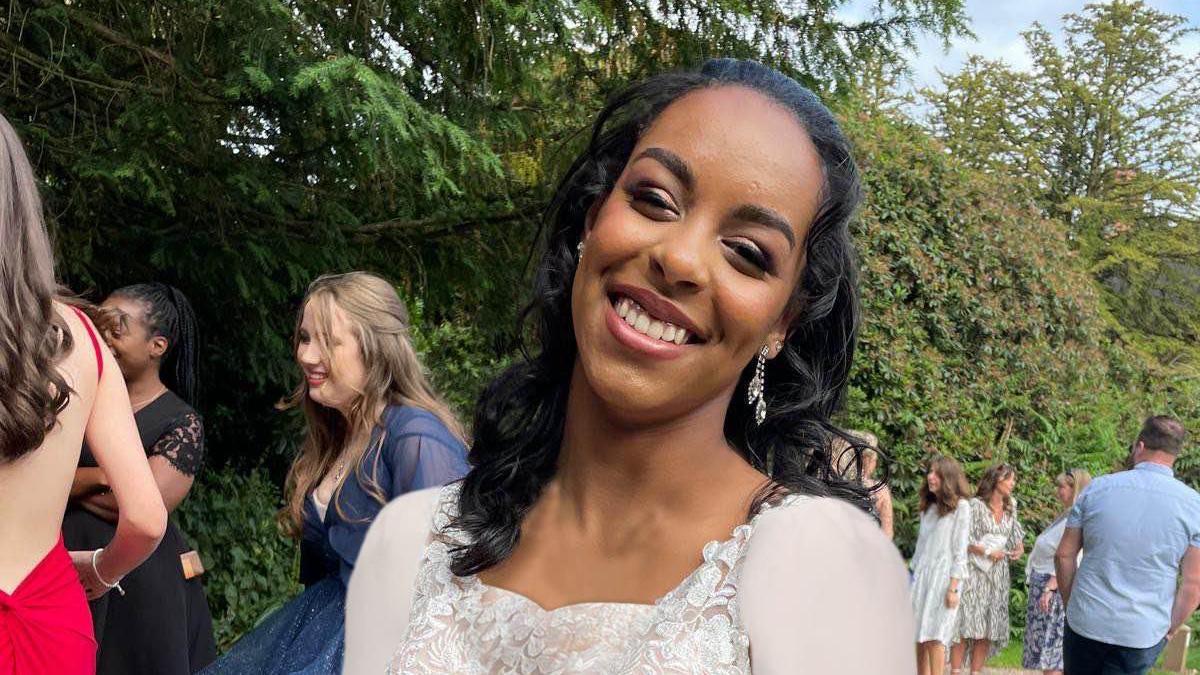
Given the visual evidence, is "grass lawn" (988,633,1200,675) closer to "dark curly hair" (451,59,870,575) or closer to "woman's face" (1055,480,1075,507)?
"woman's face" (1055,480,1075,507)

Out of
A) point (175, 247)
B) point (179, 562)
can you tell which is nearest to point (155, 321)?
point (179, 562)

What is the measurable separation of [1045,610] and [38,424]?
8883 mm

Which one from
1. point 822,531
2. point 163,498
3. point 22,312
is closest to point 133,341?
point 163,498

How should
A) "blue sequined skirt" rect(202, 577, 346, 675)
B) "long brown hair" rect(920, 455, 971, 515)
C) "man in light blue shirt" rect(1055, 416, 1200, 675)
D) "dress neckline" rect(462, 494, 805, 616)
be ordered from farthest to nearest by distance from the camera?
"long brown hair" rect(920, 455, 971, 515)
"man in light blue shirt" rect(1055, 416, 1200, 675)
"blue sequined skirt" rect(202, 577, 346, 675)
"dress neckline" rect(462, 494, 805, 616)

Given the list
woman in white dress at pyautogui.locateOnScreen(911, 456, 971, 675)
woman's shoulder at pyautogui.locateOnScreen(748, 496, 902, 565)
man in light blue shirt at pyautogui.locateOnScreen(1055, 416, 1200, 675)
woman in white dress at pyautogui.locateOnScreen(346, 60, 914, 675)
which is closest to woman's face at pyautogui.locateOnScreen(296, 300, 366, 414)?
woman in white dress at pyautogui.locateOnScreen(346, 60, 914, 675)

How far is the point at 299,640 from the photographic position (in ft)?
11.3

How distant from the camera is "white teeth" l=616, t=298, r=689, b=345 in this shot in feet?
4.96

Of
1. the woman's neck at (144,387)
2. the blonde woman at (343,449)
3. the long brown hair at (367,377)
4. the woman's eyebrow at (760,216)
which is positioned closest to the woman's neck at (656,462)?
the woman's eyebrow at (760,216)

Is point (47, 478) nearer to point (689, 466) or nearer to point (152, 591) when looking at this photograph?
point (152, 591)

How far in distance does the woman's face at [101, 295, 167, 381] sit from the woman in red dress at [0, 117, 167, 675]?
4.37 feet

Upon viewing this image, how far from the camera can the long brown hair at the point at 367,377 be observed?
3.70 metres

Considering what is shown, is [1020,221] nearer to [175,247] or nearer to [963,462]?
[963,462]

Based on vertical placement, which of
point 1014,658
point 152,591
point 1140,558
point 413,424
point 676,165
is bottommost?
point 1014,658

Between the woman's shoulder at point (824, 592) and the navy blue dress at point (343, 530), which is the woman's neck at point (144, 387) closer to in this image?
the navy blue dress at point (343, 530)
